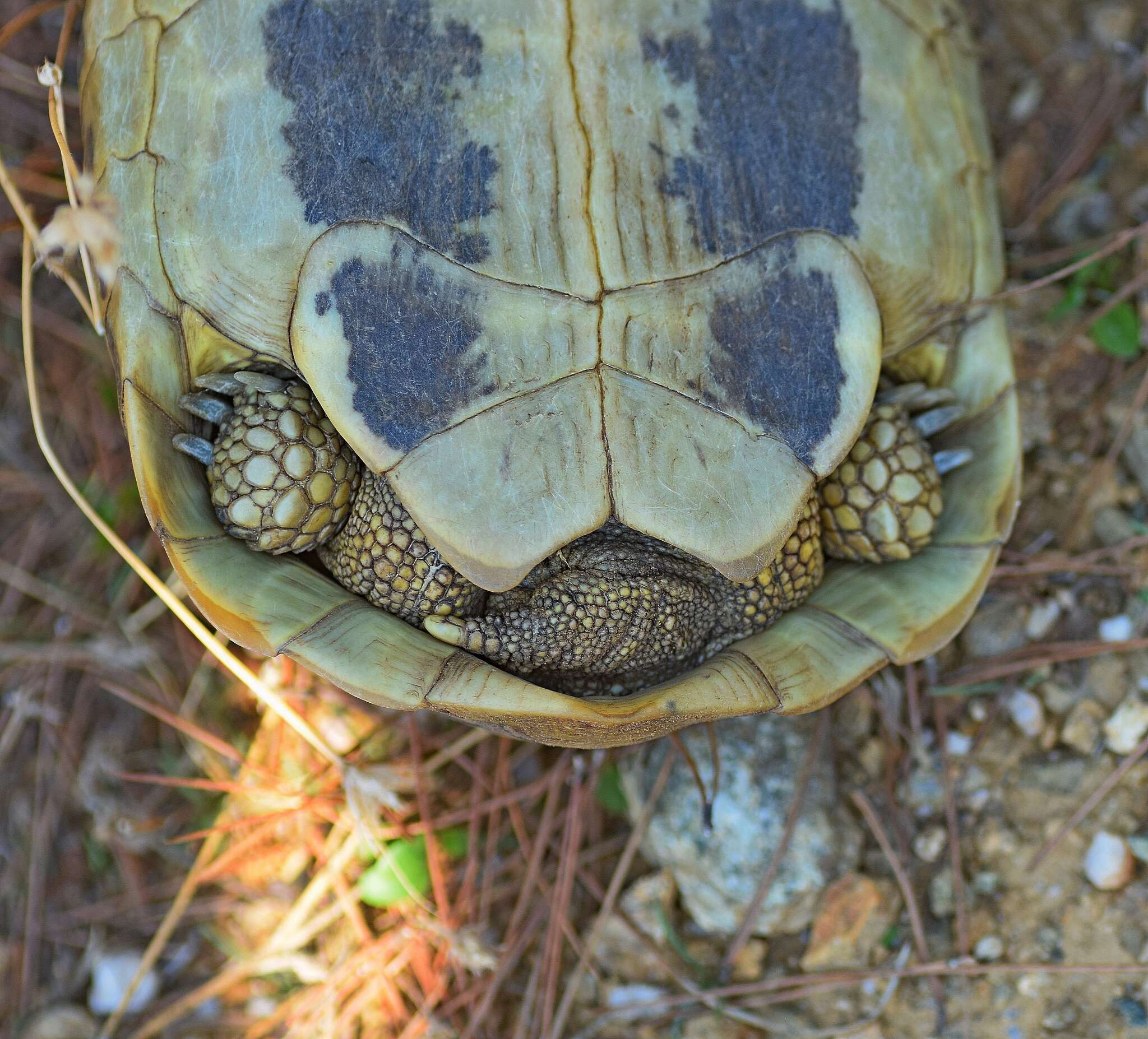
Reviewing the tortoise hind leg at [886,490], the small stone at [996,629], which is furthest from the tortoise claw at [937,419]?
the small stone at [996,629]

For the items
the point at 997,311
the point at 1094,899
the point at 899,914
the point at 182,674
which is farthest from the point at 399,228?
the point at 1094,899

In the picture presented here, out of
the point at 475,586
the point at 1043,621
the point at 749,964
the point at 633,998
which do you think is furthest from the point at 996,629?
the point at 475,586

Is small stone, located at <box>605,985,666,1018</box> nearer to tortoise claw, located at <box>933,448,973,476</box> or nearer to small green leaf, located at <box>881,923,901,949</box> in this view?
small green leaf, located at <box>881,923,901,949</box>

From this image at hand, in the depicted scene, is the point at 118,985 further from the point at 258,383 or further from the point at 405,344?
the point at 405,344

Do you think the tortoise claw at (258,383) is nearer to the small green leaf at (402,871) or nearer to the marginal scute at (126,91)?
the marginal scute at (126,91)

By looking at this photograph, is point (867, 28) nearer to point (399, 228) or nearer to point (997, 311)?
point (997, 311)

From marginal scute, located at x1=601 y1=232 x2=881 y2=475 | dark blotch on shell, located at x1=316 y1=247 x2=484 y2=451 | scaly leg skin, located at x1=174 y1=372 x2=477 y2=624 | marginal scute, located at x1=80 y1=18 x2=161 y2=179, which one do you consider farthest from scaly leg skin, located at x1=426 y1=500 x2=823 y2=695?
marginal scute, located at x1=80 y1=18 x2=161 y2=179
